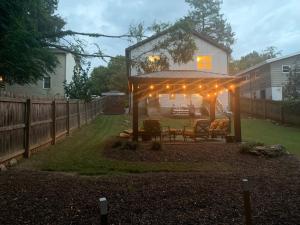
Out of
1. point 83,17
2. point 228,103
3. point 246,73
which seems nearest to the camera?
point 83,17

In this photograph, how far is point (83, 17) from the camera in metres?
25.7

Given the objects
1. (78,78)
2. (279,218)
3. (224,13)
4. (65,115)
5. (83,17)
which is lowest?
(279,218)

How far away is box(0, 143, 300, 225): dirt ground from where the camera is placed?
5.06m

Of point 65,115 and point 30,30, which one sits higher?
point 30,30

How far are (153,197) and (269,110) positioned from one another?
78.5ft

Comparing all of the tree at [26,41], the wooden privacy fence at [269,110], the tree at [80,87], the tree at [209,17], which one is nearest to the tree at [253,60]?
the tree at [209,17]

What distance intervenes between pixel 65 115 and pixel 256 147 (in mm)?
9805

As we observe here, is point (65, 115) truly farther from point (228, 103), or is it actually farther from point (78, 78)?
point (228, 103)

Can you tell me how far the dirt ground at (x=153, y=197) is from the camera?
199 inches

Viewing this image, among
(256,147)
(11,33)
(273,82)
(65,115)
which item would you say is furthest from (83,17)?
(273,82)

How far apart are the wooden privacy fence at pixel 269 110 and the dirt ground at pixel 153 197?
16.3m

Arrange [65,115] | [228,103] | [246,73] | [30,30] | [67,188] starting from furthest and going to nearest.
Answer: [246,73]
[228,103]
[30,30]
[65,115]
[67,188]

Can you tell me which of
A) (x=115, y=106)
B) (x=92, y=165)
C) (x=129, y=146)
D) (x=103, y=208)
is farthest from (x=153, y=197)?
(x=115, y=106)

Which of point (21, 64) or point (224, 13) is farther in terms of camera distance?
point (224, 13)
